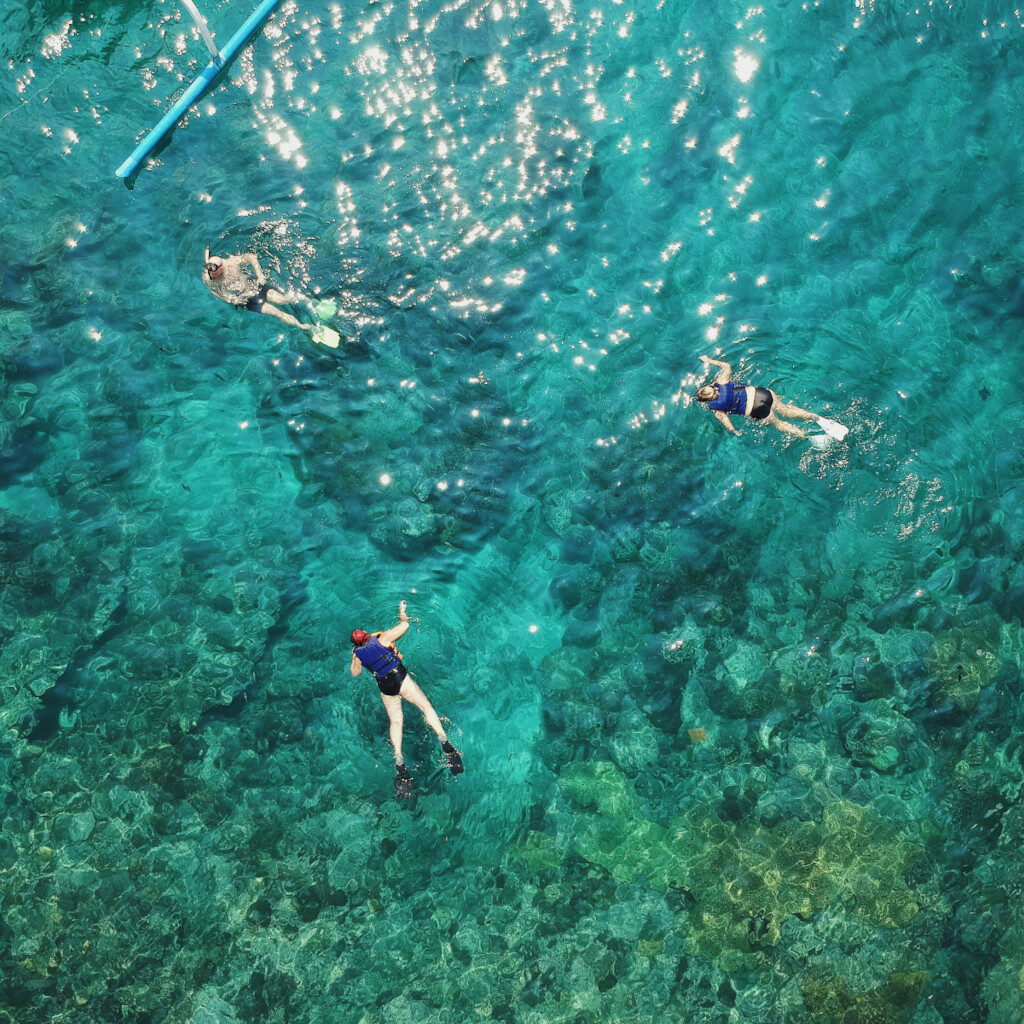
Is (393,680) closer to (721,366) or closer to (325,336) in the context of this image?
(325,336)

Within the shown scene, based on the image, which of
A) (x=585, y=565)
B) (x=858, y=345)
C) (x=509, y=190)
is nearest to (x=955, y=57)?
(x=858, y=345)

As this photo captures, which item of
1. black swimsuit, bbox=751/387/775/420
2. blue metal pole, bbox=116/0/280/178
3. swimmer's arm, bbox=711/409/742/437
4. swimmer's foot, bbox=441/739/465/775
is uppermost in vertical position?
blue metal pole, bbox=116/0/280/178

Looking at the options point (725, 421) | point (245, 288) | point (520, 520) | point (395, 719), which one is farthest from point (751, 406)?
point (245, 288)

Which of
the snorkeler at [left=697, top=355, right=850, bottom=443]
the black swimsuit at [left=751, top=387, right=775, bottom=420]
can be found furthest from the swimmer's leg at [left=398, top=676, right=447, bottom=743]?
the black swimsuit at [left=751, top=387, right=775, bottom=420]

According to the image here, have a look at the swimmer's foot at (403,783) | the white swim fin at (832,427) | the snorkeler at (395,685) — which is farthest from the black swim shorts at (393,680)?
the white swim fin at (832,427)

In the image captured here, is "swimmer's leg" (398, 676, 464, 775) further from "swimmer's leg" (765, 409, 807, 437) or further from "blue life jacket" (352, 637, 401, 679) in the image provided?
"swimmer's leg" (765, 409, 807, 437)

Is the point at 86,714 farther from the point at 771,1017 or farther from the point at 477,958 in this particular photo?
the point at 771,1017
